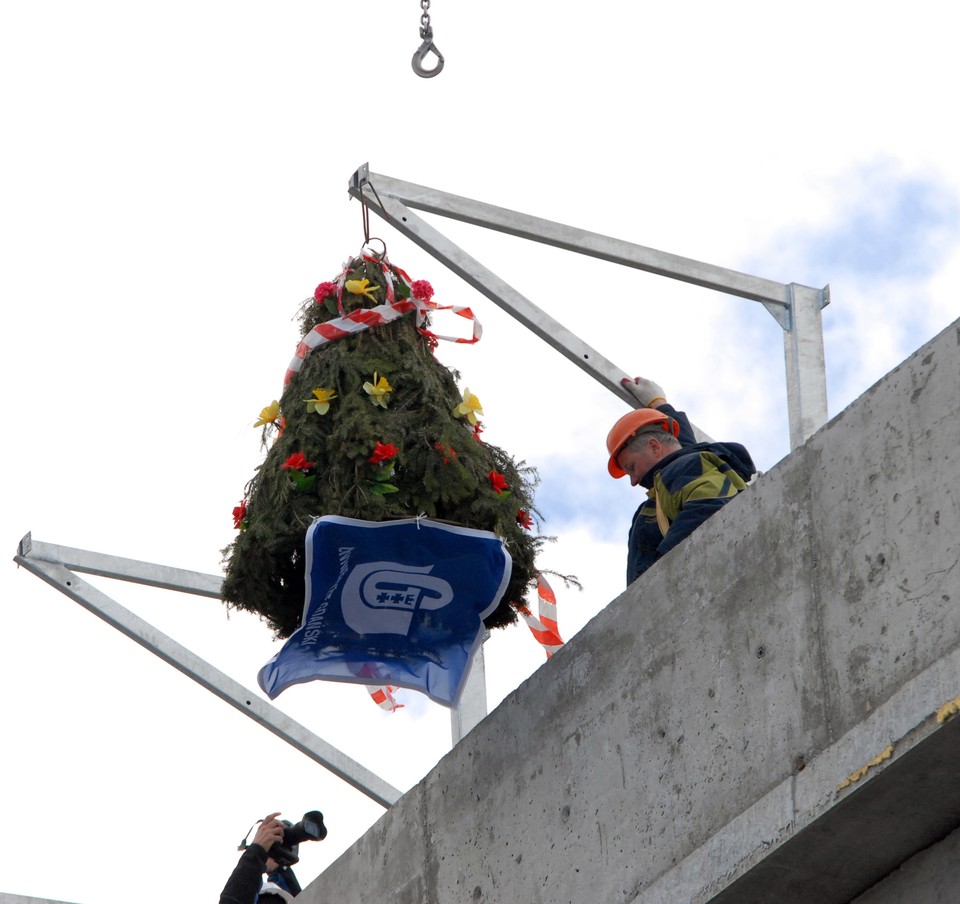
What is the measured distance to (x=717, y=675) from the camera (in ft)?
14.8

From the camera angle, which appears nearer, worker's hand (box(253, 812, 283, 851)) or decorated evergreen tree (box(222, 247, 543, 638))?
decorated evergreen tree (box(222, 247, 543, 638))

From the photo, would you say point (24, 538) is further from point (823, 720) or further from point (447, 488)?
point (823, 720)

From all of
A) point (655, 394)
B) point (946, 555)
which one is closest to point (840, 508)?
point (946, 555)

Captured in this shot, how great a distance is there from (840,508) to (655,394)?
3058 mm

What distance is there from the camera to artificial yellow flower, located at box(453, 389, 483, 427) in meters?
6.29

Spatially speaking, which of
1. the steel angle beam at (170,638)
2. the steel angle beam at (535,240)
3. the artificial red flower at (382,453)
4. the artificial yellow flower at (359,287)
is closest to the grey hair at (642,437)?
the artificial red flower at (382,453)

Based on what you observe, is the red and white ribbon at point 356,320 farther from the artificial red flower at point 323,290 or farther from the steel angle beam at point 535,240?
the steel angle beam at point 535,240

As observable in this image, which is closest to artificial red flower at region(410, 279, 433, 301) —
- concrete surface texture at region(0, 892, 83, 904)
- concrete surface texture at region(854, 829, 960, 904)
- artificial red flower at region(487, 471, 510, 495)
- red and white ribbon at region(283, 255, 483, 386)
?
red and white ribbon at region(283, 255, 483, 386)

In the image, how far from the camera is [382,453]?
235 inches

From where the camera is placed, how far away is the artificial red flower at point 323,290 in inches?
259

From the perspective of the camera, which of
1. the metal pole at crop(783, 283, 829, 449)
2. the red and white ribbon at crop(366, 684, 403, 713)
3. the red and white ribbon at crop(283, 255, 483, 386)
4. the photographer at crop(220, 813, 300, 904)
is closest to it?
the red and white ribbon at crop(283, 255, 483, 386)

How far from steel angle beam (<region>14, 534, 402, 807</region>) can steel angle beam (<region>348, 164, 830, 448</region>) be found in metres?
2.78

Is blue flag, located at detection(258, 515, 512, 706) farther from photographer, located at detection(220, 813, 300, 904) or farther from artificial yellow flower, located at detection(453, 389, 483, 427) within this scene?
photographer, located at detection(220, 813, 300, 904)

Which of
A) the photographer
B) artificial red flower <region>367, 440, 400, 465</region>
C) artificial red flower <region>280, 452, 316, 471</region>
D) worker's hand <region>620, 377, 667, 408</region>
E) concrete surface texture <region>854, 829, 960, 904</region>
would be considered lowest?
concrete surface texture <region>854, 829, 960, 904</region>
